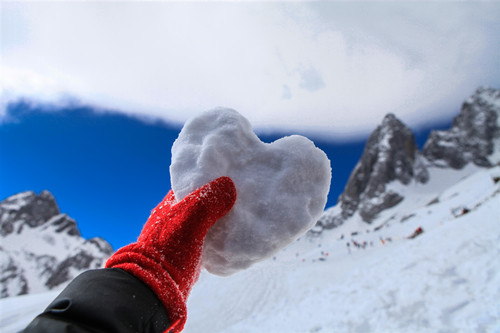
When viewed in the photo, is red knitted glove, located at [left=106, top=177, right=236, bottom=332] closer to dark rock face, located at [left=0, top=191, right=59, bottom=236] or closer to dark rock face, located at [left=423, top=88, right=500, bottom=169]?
dark rock face, located at [left=423, top=88, right=500, bottom=169]

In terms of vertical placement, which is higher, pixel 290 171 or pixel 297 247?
pixel 290 171

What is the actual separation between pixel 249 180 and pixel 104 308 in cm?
133

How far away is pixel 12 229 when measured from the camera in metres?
102

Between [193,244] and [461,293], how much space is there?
262 inches

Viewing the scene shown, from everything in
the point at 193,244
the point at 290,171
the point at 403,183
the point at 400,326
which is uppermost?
the point at 193,244

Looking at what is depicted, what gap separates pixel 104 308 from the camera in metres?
1.06

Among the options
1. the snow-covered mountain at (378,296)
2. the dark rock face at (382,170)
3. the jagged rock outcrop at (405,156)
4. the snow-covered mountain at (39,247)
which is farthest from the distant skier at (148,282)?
the snow-covered mountain at (39,247)

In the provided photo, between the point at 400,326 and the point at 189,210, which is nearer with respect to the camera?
the point at 189,210

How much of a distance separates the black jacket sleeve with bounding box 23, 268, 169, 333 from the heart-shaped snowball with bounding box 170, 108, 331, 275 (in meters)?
0.76

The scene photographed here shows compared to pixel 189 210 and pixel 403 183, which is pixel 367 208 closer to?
pixel 403 183

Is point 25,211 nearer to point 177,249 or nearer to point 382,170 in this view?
point 177,249

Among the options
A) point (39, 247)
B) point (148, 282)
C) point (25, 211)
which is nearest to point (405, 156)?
point (148, 282)

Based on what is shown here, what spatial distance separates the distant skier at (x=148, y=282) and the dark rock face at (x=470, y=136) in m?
124

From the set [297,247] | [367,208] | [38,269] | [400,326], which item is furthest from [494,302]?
[38,269]
